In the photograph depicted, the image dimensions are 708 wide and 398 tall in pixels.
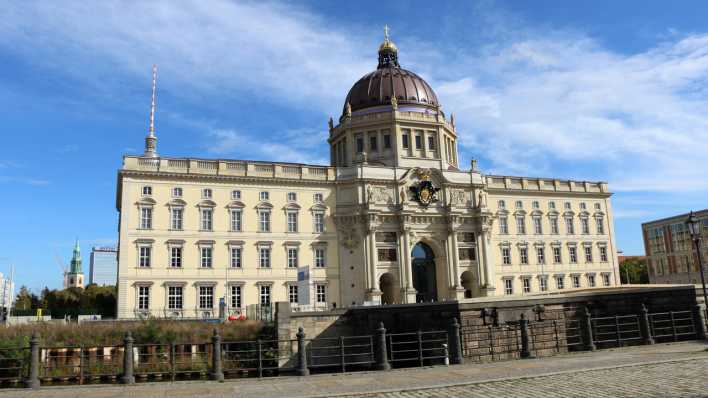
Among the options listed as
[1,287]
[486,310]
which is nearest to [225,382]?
[486,310]

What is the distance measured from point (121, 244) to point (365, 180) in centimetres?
2356

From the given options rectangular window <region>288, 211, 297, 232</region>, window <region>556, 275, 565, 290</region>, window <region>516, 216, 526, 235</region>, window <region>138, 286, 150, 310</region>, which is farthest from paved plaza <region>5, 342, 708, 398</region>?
window <region>556, 275, 565, 290</region>

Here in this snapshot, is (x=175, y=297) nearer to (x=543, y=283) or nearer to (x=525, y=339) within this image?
(x=525, y=339)

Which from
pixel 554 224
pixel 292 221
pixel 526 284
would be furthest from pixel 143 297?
pixel 554 224

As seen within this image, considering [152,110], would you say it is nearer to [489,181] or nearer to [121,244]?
[121,244]

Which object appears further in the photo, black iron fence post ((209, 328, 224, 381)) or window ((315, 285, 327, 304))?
window ((315, 285, 327, 304))

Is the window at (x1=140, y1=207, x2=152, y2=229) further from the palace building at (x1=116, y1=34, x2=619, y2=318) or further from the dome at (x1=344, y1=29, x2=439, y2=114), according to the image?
the dome at (x1=344, y1=29, x2=439, y2=114)

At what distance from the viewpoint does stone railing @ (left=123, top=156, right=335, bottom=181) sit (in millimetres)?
52031

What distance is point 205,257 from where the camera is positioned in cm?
5219

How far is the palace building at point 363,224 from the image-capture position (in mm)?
51156

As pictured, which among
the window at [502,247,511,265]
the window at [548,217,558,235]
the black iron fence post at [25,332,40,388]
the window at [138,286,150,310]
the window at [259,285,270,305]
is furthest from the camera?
the window at [548,217,558,235]

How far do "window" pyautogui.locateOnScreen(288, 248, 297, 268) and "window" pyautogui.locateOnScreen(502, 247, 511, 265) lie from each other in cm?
2432

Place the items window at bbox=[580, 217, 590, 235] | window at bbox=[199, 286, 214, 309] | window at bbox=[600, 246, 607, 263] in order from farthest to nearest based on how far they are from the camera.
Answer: window at bbox=[600, 246, 607, 263] → window at bbox=[580, 217, 590, 235] → window at bbox=[199, 286, 214, 309]

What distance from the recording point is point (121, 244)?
162 ft
